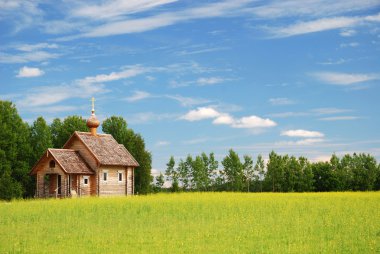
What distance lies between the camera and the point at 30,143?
67938mm

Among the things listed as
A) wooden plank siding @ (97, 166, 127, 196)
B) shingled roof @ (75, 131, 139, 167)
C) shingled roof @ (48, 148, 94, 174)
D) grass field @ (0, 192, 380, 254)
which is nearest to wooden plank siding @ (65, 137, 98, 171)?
shingled roof @ (48, 148, 94, 174)

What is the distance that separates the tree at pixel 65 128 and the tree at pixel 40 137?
3523 millimetres

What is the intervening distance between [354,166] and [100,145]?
2003 inches

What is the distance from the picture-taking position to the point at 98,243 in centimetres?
2002

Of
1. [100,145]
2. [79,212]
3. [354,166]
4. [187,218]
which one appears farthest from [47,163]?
[354,166]

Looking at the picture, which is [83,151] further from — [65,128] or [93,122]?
[65,128]

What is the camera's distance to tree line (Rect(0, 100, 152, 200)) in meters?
61.5

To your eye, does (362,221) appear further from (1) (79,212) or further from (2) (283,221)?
(1) (79,212)

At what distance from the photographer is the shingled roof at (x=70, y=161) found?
178ft

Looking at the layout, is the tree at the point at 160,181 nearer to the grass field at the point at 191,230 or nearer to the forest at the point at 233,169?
the forest at the point at 233,169

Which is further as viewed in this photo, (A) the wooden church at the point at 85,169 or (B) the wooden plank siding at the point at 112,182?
(B) the wooden plank siding at the point at 112,182

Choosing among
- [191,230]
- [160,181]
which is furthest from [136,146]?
[191,230]

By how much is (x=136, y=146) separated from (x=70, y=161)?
74.0 feet

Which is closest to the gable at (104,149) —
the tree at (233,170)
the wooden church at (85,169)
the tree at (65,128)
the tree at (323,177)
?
the wooden church at (85,169)
